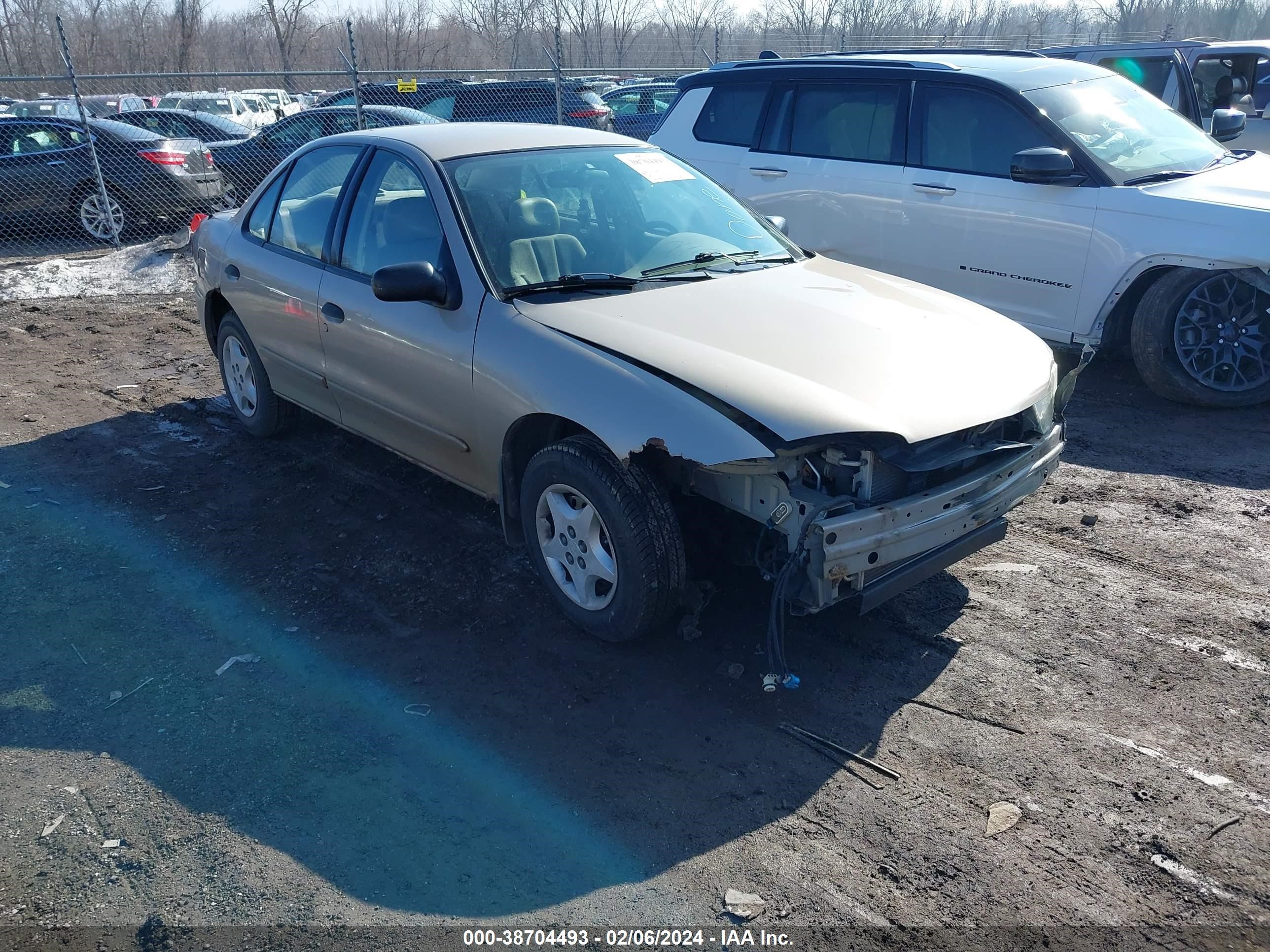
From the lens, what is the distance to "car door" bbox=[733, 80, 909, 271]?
23.3ft

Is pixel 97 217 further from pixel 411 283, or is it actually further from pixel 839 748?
pixel 839 748

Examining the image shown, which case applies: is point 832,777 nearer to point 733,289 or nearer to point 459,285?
point 733,289

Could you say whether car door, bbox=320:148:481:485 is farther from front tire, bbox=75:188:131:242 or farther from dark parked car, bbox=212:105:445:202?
dark parked car, bbox=212:105:445:202

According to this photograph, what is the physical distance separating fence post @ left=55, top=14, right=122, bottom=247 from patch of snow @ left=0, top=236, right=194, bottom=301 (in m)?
0.57

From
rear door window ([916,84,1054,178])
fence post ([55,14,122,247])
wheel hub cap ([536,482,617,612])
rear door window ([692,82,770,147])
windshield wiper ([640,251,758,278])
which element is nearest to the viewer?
wheel hub cap ([536,482,617,612])

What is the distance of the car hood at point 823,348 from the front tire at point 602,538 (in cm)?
42

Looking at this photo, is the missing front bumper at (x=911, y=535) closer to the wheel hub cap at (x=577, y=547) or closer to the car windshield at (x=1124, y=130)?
the wheel hub cap at (x=577, y=547)

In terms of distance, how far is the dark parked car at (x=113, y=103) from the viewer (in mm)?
22516

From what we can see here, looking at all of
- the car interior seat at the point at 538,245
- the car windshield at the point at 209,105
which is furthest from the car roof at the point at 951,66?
the car windshield at the point at 209,105

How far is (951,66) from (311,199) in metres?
4.32

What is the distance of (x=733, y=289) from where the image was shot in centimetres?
421

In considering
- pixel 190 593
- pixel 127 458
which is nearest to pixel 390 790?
pixel 190 593

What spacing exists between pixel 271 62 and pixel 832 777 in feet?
153

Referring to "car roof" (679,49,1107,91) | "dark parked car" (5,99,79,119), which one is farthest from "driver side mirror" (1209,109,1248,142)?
"dark parked car" (5,99,79,119)
